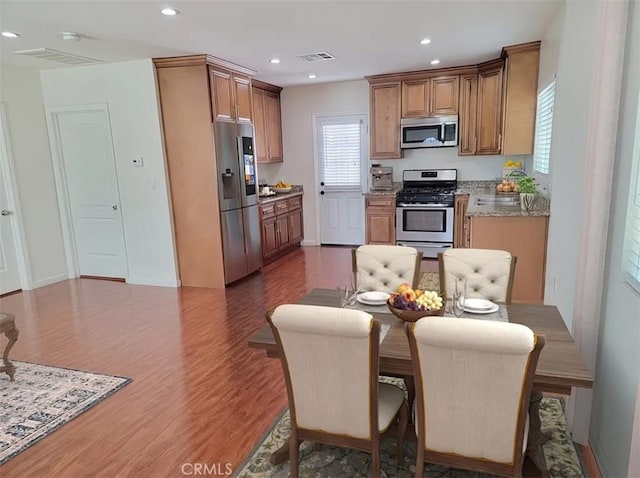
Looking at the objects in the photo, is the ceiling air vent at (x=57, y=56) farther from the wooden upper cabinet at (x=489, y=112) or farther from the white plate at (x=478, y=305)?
the wooden upper cabinet at (x=489, y=112)

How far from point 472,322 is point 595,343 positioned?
1077 millimetres

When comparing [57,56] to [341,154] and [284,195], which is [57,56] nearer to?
[284,195]

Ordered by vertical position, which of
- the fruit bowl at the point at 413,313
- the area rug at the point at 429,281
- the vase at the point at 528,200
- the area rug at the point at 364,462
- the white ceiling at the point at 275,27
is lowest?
the area rug at the point at 364,462

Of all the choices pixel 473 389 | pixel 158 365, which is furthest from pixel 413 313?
pixel 158 365

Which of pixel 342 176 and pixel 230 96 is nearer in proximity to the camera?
pixel 230 96

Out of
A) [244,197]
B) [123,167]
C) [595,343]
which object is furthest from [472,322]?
[123,167]

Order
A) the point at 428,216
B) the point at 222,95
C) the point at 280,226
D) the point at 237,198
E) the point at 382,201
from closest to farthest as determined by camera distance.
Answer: the point at 222,95
the point at 237,198
the point at 428,216
the point at 382,201
the point at 280,226

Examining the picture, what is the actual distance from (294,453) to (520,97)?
14.6 ft

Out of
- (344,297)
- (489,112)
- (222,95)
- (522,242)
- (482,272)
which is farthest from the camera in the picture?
(489,112)

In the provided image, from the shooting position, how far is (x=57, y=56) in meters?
4.38

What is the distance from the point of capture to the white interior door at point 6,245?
496 cm

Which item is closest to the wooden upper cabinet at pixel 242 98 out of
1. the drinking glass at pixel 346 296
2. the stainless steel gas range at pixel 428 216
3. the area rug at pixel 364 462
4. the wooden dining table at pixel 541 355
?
the stainless steel gas range at pixel 428 216

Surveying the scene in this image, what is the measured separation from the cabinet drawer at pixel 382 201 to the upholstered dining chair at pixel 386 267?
3.59 meters

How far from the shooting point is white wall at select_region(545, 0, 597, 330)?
2.15 meters
